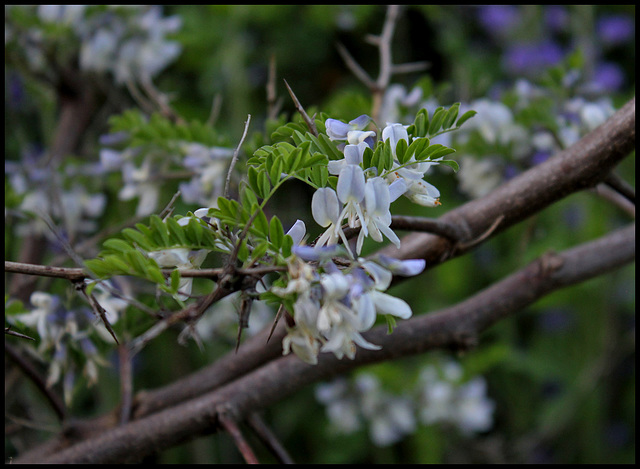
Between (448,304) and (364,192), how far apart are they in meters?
1.22

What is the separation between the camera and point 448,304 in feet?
5.11

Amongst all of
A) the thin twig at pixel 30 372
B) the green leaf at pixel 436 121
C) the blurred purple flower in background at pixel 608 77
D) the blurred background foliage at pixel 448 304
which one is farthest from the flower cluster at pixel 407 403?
the blurred purple flower in background at pixel 608 77

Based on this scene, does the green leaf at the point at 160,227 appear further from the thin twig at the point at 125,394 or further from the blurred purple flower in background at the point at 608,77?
the blurred purple flower in background at the point at 608,77

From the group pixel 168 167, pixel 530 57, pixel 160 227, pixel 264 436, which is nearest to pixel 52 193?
pixel 168 167

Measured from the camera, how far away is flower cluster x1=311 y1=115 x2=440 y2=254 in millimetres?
394

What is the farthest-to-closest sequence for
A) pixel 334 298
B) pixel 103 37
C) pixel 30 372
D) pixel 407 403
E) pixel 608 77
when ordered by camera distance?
pixel 608 77
pixel 407 403
pixel 103 37
pixel 30 372
pixel 334 298

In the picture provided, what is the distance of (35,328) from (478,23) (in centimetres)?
190

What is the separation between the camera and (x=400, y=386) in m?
1.27

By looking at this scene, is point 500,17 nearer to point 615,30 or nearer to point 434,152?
point 615,30

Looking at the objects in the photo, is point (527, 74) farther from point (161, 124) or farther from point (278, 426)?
point (161, 124)

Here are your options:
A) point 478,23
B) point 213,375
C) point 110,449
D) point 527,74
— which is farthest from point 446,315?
point 478,23

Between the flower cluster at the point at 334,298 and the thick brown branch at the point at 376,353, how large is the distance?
286 mm

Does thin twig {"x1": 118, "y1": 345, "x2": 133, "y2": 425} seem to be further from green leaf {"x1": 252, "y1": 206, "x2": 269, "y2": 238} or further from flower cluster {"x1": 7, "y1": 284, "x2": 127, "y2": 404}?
green leaf {"x1": 252, "y1": 206, "x2": 269, "y2": 238}

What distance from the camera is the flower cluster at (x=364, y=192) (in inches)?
15.5
